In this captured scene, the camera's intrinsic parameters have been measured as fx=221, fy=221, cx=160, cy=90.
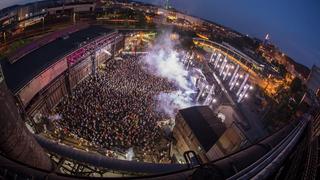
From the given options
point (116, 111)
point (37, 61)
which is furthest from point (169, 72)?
point (37, 61)

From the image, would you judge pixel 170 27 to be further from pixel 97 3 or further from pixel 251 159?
pixel 251 159

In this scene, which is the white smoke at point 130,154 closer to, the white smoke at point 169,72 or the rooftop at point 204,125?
the rooftop at point 204,125

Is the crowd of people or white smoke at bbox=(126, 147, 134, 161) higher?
the crowd of people

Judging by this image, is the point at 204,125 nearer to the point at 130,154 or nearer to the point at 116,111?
the point at 130,154

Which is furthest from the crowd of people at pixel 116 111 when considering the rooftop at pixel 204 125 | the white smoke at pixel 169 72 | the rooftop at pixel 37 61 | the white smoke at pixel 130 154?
the rooftop at pixel 37 61

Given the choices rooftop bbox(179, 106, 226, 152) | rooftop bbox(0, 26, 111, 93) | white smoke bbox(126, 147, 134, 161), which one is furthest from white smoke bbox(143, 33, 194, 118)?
rooftop bbox(0, 26, 111, 93)

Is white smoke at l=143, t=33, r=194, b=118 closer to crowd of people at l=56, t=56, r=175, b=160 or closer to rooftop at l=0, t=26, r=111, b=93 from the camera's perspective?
crowd of people at l=56, t=56, r=175, b=160
